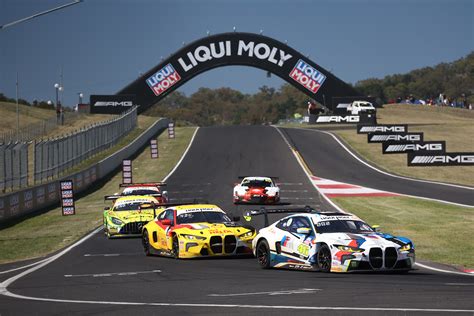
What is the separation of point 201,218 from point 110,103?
69.3m

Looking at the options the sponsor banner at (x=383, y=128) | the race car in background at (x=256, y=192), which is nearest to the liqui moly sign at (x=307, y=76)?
the sponsor banner at (x=383, y=128)

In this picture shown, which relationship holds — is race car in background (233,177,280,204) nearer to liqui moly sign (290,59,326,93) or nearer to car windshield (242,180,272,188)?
car windshield (242,180,272,188)

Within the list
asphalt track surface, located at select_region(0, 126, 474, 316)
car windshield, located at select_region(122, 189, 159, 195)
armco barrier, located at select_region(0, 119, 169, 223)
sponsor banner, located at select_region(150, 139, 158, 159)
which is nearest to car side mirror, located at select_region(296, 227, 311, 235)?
asphalt track surface, located at select_region(0, 126, 474, 316)

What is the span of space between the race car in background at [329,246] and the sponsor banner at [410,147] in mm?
41415

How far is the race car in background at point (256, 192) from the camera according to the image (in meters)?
38.3

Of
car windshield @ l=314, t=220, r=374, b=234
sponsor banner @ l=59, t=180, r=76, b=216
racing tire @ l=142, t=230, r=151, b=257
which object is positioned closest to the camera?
car windshield @ l=314, t=220, r=374, b=234

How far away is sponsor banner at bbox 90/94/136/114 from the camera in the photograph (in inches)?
3511

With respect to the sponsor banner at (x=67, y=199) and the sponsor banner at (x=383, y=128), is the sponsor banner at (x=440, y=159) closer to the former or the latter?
the sponsor banner at (x=383, y=128)

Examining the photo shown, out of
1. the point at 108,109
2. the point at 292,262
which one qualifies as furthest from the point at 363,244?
the point at 108,109

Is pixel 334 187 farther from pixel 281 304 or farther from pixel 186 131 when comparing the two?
pixel 186 131

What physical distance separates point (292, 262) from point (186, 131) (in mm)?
70353

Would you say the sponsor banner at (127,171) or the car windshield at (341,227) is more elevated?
the sponsor banner at (127,171)

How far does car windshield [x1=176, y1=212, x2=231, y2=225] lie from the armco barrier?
1286 centimetres

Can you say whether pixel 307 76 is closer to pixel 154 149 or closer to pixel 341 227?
pixel 154 149
